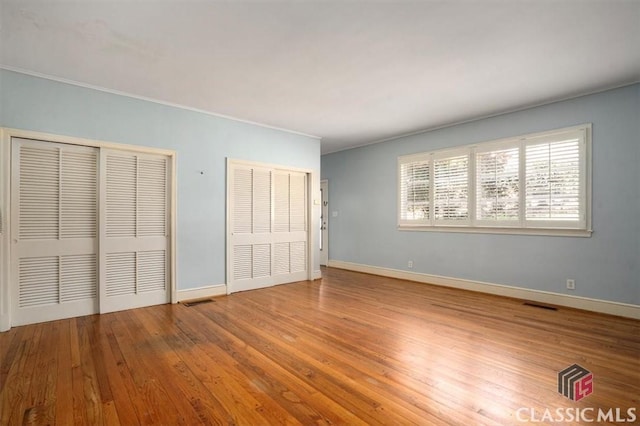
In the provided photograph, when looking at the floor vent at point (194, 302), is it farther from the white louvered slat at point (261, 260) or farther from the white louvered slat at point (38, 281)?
the white louvered slat at point (38, 281)

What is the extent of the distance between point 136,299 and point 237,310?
134 cm

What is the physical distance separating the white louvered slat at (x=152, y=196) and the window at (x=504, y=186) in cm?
412

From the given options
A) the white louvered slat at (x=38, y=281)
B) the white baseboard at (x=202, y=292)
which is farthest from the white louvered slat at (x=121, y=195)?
the white baseboard at (x=202, y=292)

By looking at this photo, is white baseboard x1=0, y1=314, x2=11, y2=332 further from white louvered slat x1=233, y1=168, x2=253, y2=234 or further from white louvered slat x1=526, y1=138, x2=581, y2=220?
white louvered slat x1=526, y1=138, x2=581, y2=220

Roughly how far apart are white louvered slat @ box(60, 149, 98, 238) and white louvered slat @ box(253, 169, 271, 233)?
7.21ft

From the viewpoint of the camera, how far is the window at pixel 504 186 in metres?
4.17

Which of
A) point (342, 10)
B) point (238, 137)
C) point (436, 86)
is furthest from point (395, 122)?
point (342, 10)

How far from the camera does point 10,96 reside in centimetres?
335

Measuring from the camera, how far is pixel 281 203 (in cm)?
575

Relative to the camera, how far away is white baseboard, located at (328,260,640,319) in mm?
3838

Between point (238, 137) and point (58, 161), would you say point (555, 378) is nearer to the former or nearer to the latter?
point (238, 137)

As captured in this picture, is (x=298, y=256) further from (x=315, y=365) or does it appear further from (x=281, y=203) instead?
(x=315, y=365)

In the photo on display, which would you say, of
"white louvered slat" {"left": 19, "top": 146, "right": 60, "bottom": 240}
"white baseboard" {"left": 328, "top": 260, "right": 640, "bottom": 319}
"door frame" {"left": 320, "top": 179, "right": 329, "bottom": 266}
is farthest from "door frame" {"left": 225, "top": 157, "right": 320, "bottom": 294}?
"white louvered slat" {"left": 19, "top": 146, "right": 60, "bottom": 240}

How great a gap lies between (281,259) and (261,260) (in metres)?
0.43
